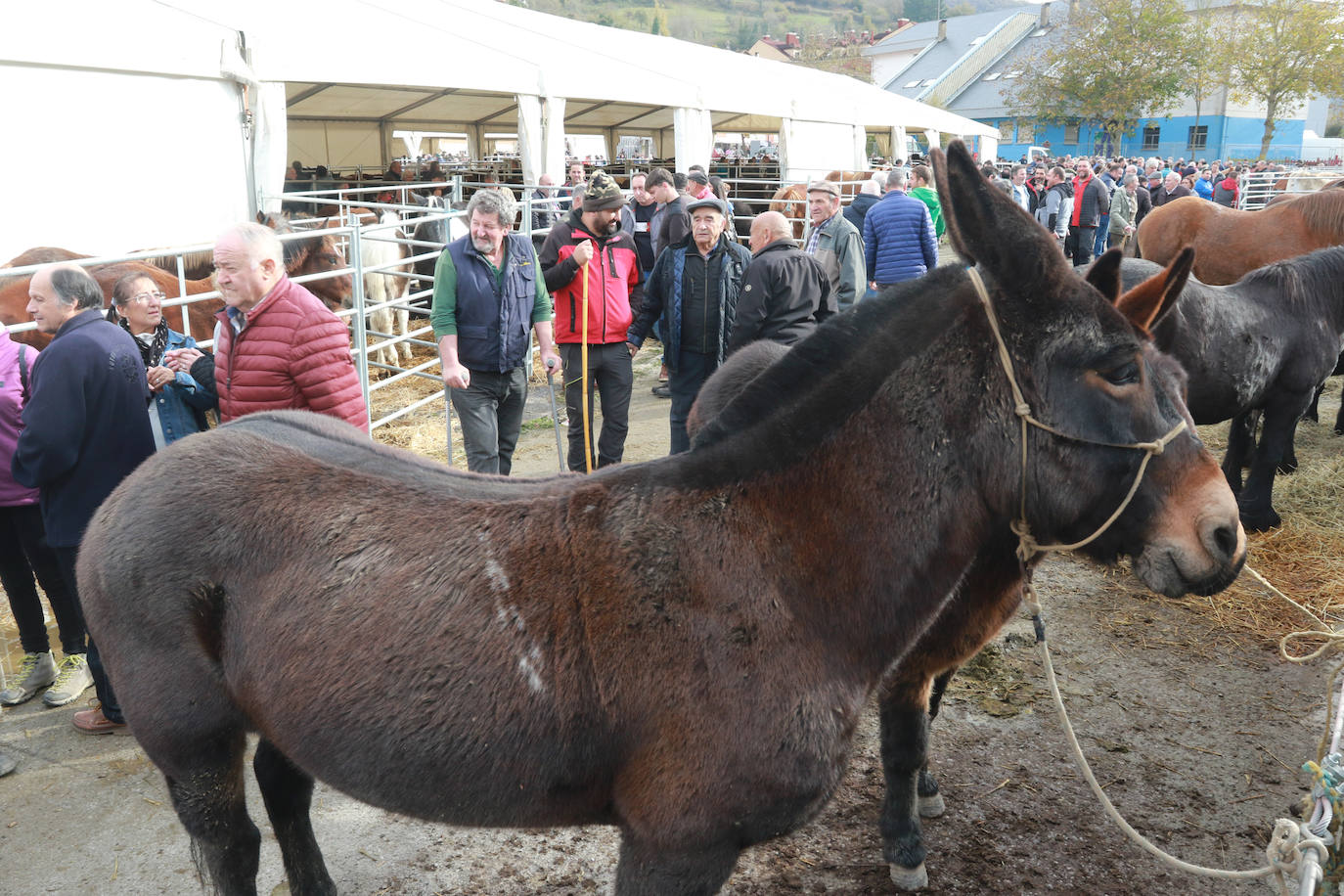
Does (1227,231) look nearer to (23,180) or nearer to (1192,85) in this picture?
(23,180)

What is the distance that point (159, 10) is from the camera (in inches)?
361

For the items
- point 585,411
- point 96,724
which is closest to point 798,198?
point 585,411

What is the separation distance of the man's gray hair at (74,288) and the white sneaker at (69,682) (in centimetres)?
176

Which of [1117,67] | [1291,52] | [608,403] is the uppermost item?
[1117,67]

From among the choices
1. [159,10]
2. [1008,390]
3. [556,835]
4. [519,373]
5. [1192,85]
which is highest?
[1192,85]

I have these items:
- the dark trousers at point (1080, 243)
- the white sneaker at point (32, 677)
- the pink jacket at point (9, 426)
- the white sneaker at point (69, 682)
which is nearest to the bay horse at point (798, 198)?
the dark trousers at point (1080, 243)

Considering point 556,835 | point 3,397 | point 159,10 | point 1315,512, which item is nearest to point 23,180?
point 159,10

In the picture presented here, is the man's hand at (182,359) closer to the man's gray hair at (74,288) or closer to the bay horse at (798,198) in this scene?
the man's gray hair at (74,288)

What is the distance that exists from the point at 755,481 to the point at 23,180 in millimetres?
9109

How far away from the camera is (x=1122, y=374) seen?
1.88m

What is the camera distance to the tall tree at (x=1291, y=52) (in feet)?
141

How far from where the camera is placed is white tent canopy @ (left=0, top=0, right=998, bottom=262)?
8.32m

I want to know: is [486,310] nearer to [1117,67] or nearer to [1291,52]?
[1291,52]

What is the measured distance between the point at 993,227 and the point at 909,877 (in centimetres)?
231
